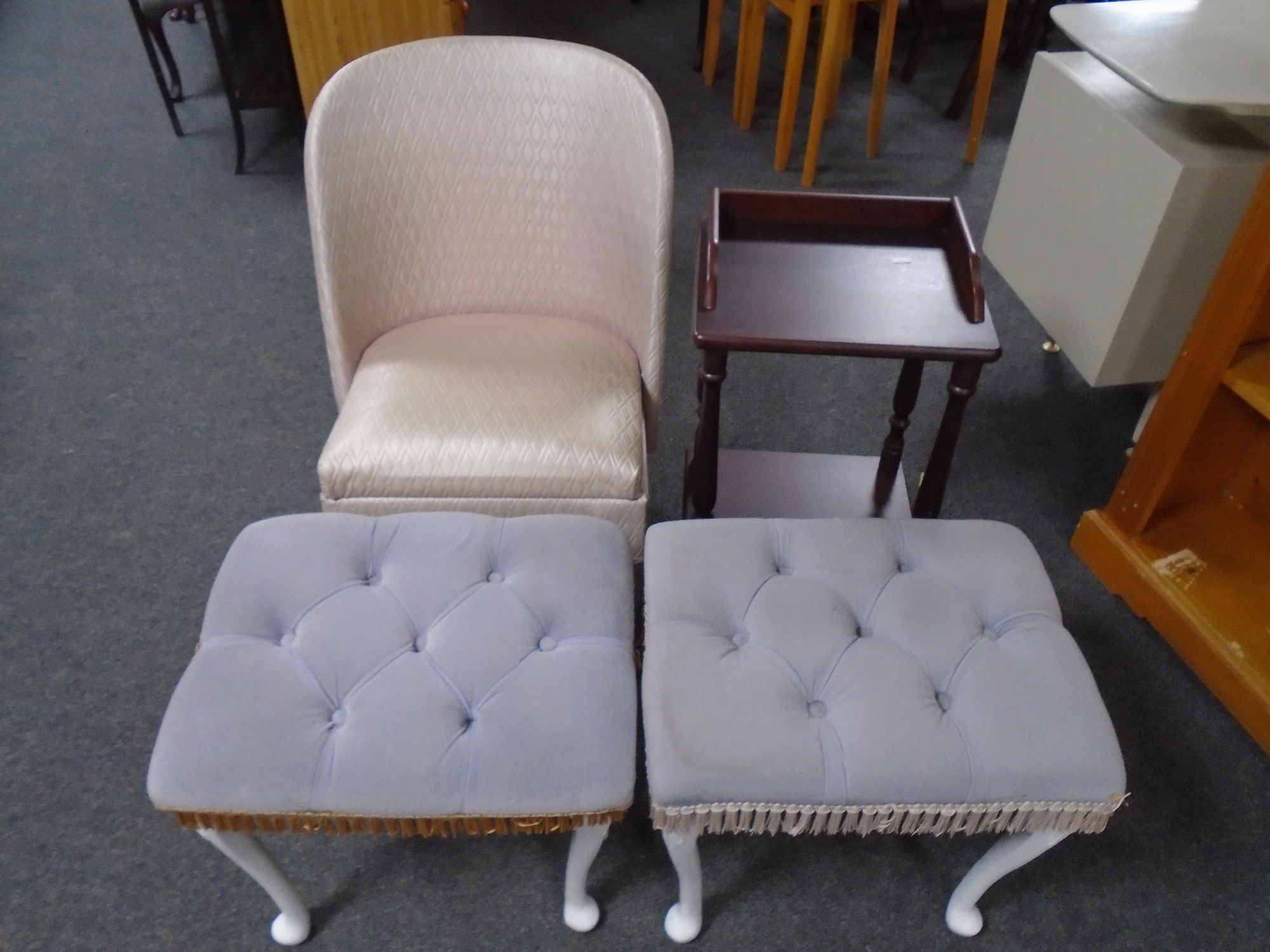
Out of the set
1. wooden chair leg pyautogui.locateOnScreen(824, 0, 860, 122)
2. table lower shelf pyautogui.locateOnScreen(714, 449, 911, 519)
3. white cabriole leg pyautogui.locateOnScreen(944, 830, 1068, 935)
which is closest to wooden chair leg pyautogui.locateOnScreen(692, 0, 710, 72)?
wooden chair leg pyautogui.locateOnScreen(824, 0, 860, 122)

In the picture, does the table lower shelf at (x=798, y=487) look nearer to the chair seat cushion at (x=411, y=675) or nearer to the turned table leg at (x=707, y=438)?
the turned table leg at (x=707, y=438)

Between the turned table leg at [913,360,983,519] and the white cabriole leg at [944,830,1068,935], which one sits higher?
the turned table leg at [913,360,983,519]

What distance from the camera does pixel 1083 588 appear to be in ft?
5.09

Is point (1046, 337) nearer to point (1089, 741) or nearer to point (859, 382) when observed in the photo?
point (859, 382)

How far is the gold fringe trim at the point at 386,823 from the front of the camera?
35.2 inches

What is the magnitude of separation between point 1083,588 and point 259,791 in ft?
4.22

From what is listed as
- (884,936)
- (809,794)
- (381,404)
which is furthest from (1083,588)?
(381,404)

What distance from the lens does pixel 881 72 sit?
2568mm

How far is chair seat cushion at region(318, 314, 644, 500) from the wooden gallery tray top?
0.21m

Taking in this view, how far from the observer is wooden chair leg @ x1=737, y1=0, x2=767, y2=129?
257 cm

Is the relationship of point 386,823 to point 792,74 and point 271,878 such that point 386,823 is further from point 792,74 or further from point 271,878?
point 792,74

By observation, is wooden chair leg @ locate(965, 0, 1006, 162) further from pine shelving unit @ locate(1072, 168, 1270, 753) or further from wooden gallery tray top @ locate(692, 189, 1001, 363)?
wooden gallery tray top @ locate(692, 189, 1001, 363)

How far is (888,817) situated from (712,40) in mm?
2612

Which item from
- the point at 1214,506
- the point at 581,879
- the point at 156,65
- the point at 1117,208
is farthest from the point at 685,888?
the point at 156,65
